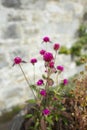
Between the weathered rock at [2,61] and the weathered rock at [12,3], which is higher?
the weathered rock at [12,3]

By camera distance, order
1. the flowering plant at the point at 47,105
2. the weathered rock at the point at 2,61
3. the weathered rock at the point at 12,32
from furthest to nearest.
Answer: the weathered rock at the point at 12,32 < the weathered rock at the point at 2,61 < the flowering plant at the point at 47,105

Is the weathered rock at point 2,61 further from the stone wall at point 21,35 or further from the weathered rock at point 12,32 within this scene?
the weathered rock at point 12,32

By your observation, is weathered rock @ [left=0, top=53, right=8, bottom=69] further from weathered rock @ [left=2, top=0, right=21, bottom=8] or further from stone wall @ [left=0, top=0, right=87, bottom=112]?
weathered rock @ [left=2, top=0, right=21, bottom=8]

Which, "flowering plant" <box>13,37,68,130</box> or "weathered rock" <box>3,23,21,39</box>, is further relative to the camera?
"weathered rock" <box>3,23,21,39</box>

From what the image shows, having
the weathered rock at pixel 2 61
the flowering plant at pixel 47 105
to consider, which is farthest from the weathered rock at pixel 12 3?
the flowering plant at pixel 47 105

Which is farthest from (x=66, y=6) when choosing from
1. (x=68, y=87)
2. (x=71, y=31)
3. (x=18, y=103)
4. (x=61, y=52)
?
(x=68, y=87)

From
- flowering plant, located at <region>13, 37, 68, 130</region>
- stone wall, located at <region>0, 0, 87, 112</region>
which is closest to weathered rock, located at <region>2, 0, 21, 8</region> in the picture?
stone wall, located at <region>0, 0, 87, 112</region>

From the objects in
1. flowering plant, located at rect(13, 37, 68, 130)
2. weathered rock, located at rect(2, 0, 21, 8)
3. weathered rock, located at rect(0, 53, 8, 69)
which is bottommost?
weathered rock, located at rect(0, 53, 8, 69)

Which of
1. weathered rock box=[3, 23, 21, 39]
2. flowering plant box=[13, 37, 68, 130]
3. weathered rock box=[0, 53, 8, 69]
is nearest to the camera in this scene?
flowering plant box=[13, 37, 68, 130]

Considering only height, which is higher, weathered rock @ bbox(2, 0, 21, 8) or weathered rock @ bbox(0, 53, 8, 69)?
weathered rock @ bbox(2, 0, 21, 8)
